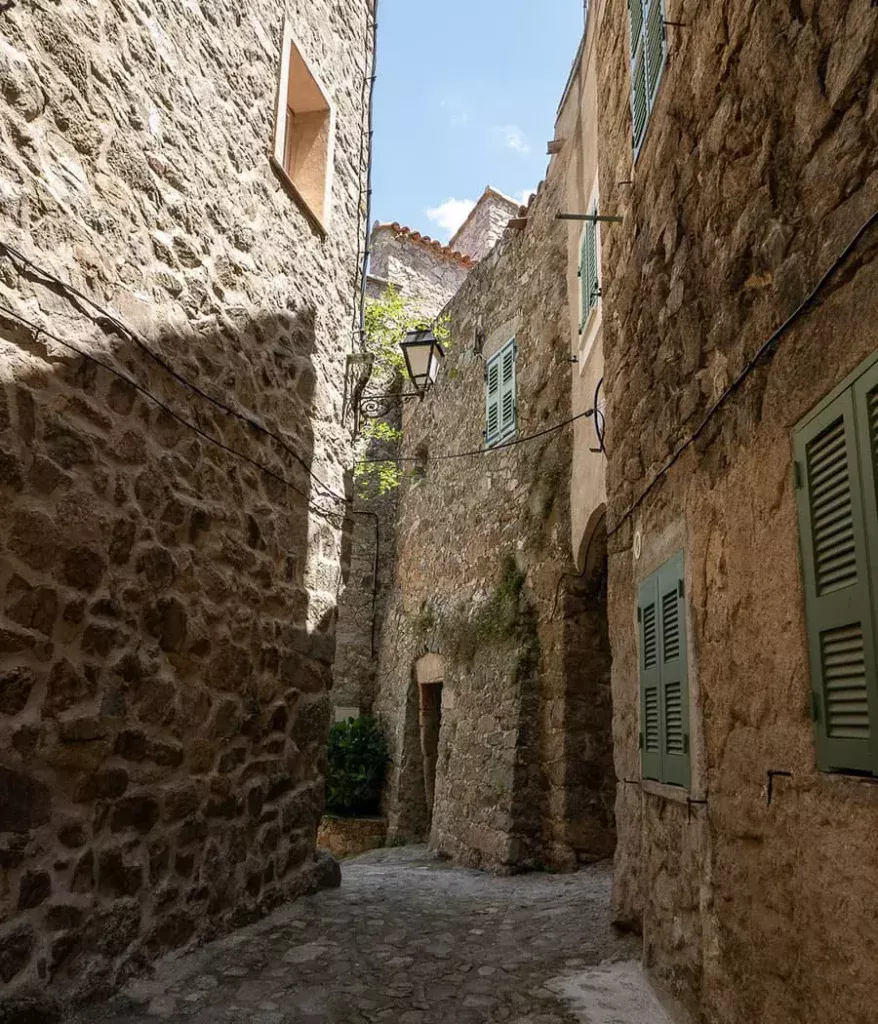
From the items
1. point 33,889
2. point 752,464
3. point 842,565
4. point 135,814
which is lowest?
point 33,889

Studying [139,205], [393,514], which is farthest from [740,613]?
[393,514]

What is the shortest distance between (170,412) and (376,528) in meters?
10.2

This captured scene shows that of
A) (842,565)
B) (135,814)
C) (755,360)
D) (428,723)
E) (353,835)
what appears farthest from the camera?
(353,835)

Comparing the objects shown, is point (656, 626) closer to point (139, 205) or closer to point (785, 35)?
point (785, 35)

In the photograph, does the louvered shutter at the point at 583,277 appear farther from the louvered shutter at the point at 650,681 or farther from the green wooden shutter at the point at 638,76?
the louvered shutter at the point at 650,681

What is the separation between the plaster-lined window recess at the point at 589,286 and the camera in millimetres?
6586

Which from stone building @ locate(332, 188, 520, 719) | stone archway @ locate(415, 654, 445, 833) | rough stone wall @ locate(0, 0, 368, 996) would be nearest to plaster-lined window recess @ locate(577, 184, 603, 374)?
rough stone wall @ locate(0, 0, 368, 996)

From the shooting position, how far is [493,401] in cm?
988

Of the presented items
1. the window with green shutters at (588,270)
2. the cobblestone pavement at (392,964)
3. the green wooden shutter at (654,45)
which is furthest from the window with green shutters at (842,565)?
the window with green shutters at (588,270)

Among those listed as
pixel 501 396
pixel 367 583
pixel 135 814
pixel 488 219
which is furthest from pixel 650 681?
pixel 488 219

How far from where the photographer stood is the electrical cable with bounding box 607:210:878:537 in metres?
2.04

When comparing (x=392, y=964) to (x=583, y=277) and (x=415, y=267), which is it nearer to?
(x=583, y=277)

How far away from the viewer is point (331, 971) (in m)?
3.79

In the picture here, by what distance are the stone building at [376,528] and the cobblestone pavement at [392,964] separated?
7119 mm
